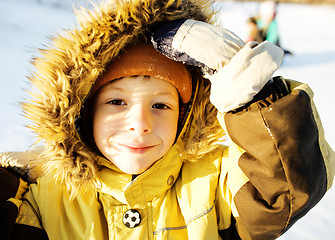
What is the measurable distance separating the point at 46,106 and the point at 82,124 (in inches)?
7.7

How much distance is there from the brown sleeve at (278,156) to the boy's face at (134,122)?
0.88ft

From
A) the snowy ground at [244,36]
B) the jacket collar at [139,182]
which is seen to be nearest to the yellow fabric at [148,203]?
the jacket collar at [139,182]

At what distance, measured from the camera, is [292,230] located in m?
1.66

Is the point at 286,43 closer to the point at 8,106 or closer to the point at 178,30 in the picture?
the point at 8,106

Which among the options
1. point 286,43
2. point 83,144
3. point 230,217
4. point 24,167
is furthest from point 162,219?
point 286,43

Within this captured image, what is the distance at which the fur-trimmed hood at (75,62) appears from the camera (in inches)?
41.9

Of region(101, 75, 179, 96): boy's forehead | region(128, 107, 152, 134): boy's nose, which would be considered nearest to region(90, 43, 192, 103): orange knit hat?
region(101, 75, 179, 96): boy's forehead

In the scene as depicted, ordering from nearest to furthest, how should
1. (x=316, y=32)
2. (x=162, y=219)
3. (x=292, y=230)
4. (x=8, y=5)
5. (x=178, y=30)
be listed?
(x=178, y=30) → (x=162, y=219) → (x=292, y=230) → (x=8, y=5) → (x=316, y=32)

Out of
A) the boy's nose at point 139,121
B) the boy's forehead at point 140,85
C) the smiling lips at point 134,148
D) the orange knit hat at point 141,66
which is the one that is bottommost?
the smiling lips at point 134,148

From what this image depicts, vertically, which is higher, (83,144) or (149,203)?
(83,144)

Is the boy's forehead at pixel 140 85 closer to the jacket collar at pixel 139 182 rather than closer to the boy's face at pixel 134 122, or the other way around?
the boy's face at pixel 134 122

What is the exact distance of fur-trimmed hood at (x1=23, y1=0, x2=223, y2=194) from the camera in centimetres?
107

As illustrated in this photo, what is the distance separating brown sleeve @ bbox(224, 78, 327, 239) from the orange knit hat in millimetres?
290

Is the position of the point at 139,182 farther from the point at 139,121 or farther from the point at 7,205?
the point at 7,205
